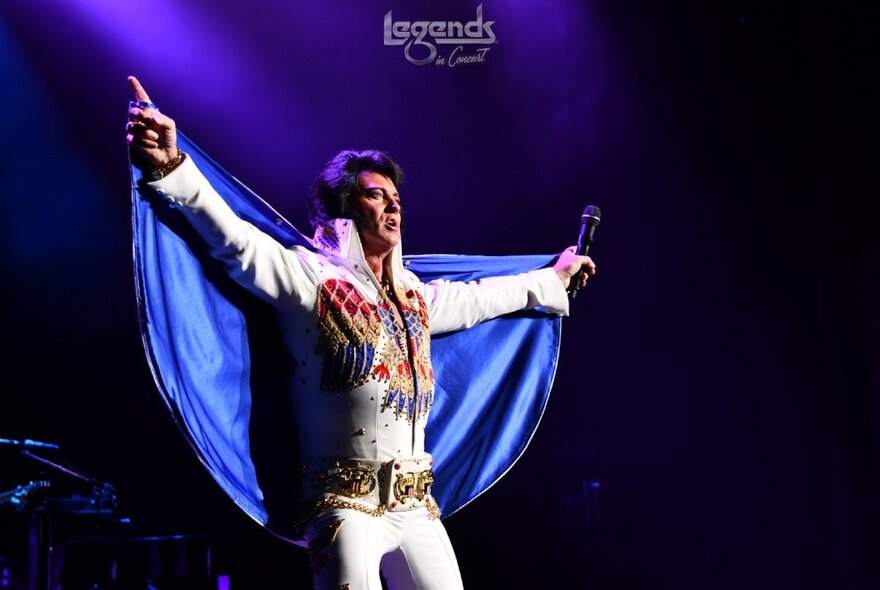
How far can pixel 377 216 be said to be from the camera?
277 centimetres

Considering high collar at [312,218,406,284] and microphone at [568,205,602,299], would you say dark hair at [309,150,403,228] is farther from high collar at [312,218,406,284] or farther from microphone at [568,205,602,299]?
microphone at [568,205,602,299]

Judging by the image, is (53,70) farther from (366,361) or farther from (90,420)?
(366,361)

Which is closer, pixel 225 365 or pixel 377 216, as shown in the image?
pixel 225 365

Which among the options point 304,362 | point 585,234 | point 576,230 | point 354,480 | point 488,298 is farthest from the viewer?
point 576,230

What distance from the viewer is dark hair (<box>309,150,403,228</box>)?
282 cm

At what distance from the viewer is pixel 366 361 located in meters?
2.51

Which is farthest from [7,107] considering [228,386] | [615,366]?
[615,366]

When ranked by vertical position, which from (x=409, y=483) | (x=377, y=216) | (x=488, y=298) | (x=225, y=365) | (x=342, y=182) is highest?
(x=342, y=182)

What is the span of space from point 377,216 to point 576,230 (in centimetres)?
146

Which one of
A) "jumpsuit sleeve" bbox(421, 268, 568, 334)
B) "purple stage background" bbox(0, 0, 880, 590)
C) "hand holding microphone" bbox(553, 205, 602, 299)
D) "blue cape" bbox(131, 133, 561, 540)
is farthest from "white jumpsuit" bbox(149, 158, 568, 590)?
"purple stage background" bbox(0, 0, 880, 590)

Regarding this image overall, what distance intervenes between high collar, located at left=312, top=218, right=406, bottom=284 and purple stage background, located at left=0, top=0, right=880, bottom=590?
1135 mm

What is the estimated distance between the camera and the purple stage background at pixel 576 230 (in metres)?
3.90

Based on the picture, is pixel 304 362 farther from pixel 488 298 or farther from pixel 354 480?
pixel 488 298

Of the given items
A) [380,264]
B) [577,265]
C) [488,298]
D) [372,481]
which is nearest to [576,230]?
[577,265]
